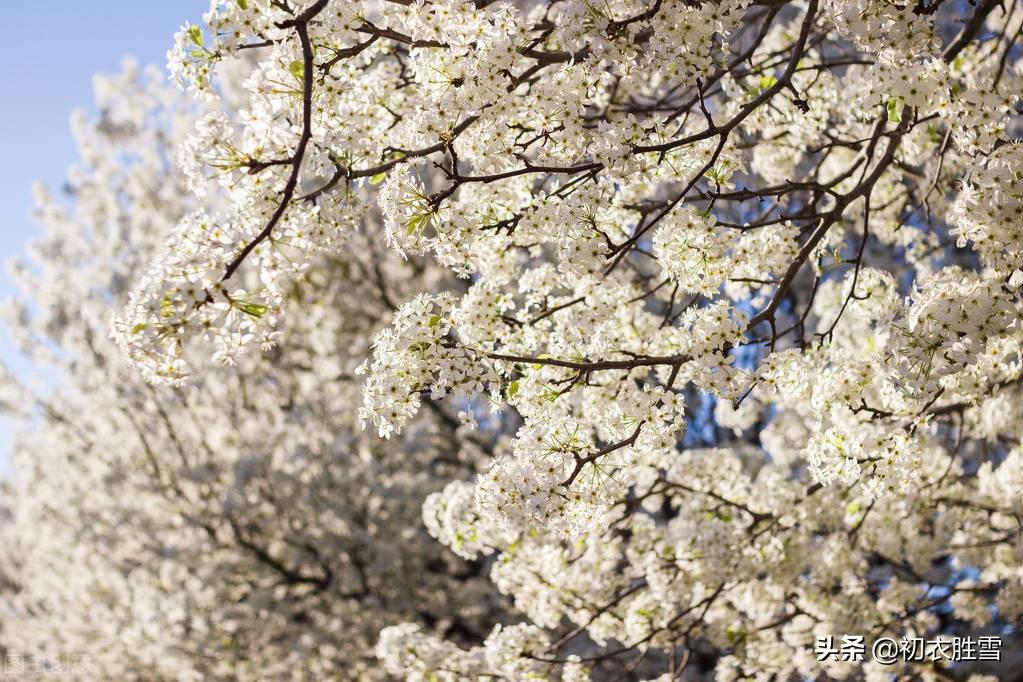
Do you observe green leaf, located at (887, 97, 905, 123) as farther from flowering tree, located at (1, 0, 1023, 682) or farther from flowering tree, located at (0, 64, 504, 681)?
flowering tree, located at (0, 64, 504, 681)

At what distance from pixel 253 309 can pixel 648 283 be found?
10.2 ft

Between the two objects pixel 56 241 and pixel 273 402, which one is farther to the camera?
pixel 56 241

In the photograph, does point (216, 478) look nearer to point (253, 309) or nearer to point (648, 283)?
point (648, 283)

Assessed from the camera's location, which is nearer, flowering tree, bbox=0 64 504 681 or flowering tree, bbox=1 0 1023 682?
flowering tree, bbox=1 0 1023 682

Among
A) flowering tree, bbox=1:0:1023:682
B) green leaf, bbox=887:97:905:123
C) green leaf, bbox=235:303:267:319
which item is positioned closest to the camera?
green leaf, bbox=235:303:267:319

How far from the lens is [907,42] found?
12.2 feet

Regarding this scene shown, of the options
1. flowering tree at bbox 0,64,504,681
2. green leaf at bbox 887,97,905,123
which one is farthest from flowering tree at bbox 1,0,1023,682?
flowering tree at bbox 0,64,504,681

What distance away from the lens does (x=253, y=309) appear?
3.10 meters

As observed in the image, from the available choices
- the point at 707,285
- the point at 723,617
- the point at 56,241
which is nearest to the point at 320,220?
the point at 707,285

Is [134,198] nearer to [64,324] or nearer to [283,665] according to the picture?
[64,324]

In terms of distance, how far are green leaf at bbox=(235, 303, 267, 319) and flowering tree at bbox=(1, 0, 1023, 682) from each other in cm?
6

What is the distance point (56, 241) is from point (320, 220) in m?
14.2

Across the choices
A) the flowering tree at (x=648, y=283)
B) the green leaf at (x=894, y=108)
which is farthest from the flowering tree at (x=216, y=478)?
the green leaf at (x=894, y=108)

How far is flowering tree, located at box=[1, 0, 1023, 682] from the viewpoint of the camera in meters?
3.66
